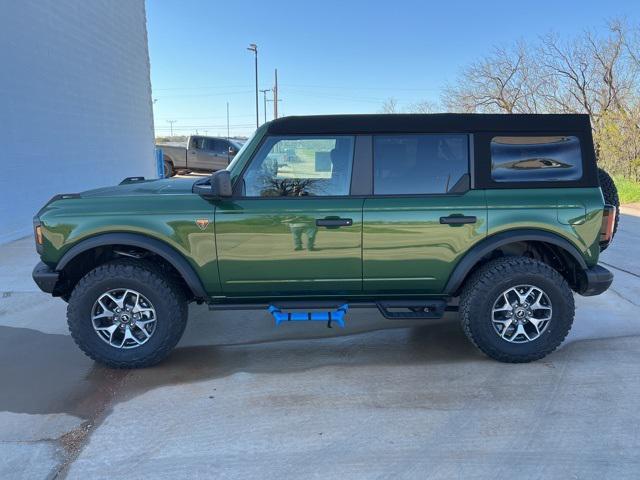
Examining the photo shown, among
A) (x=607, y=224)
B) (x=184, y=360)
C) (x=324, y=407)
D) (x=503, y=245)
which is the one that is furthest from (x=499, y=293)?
(x=184, y=360)

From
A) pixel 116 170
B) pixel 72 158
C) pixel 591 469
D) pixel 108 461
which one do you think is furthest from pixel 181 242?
pixel 116 170

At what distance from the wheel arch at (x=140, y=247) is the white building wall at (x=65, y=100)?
5.21m

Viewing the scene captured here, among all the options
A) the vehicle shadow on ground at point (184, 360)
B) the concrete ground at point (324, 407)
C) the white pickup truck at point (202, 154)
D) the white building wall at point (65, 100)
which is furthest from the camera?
the white pickup truck at point (202, 154)

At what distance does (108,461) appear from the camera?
2564 millimetres

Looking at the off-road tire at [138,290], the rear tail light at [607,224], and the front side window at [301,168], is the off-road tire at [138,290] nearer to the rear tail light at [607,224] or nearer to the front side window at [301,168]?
the front side window at [301,168]

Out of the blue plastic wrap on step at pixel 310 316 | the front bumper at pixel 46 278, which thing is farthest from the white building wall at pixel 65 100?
the blue plastic wrap on step at pixel 310 316

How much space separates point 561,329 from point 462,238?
103 cm

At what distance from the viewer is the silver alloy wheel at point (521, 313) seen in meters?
3.57

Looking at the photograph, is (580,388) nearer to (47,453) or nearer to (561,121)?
(561,121)

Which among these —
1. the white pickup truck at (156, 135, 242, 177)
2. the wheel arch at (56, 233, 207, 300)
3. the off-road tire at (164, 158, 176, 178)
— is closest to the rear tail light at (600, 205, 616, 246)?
the wheel arch at (56, 233, 207, 300)

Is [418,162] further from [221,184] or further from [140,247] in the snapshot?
[140,247]

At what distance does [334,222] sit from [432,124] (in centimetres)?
106

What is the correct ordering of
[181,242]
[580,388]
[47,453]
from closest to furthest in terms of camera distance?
[47,453]
[580,388]
[181,242]

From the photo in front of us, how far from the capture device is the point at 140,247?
354 cm
